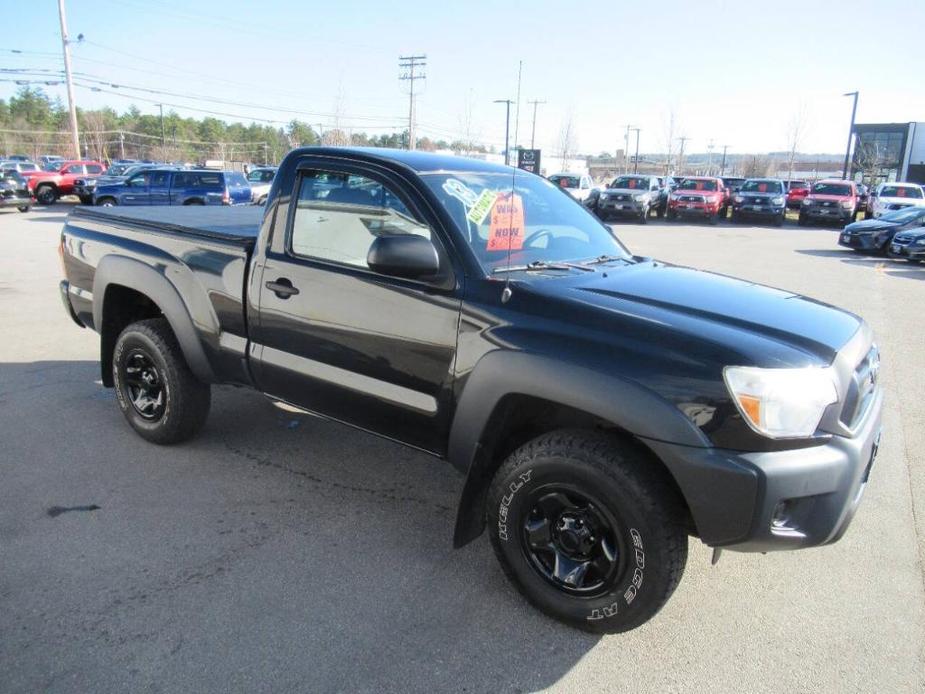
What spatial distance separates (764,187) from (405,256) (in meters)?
27.8

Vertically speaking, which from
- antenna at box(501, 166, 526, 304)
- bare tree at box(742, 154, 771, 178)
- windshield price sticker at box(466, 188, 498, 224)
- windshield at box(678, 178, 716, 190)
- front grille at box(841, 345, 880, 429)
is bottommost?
front grille at box(841, 345, 880, 429)

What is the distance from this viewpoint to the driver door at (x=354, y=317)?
2.95m

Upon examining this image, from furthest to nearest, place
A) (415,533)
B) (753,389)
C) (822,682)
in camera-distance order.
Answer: (415,533) < (822,682) < (753,389)

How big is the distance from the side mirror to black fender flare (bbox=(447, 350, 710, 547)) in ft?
1.53

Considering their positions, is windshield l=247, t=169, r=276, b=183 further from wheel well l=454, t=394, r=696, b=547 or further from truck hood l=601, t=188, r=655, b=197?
wheel well l=454, t=394, r=696, b=547

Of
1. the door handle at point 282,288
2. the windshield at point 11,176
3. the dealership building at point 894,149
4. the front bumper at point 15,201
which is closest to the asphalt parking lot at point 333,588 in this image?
the door handle at point 282,288

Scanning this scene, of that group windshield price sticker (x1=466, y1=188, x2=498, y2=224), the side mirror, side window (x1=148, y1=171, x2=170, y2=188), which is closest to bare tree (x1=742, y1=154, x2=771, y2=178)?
side window (x1=148, y1=171, x2=170, y2=188)

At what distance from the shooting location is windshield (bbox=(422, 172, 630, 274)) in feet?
10.1

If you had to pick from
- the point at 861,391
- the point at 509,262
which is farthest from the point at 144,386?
the point at 861,391

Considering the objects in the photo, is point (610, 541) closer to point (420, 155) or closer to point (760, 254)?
point (420, 155)

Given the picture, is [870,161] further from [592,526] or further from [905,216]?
[592,526]

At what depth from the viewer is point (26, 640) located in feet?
8.41

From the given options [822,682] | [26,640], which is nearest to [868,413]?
[822,682]

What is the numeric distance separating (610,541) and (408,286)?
1355mm
